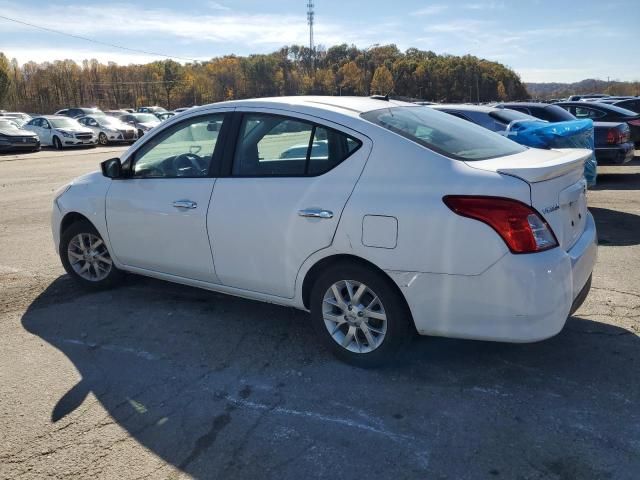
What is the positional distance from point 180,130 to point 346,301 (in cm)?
197

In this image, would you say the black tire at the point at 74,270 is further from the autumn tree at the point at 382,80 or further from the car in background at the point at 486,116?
the autumn tree at the point at 382,80

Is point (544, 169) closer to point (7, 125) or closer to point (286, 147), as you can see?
point (286, 147)

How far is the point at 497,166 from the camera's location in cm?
321

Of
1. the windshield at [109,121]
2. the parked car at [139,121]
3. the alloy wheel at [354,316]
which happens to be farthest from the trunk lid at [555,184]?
the parked car at [139,121]

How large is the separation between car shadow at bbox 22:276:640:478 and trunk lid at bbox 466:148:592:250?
872mm

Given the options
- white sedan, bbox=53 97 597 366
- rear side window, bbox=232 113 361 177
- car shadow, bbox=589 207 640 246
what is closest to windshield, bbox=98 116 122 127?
car shadow, bbox=589 207 640 246

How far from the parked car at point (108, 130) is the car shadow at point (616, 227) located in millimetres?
25442

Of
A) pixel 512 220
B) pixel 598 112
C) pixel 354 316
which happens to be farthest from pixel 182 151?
pixel 598 112

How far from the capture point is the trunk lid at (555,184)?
3.03 metres

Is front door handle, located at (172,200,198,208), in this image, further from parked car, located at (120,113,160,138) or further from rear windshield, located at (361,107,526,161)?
parked car, located at (120,113,160,138)

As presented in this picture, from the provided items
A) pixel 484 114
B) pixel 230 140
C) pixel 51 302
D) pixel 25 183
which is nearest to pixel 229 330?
pixel 230 140

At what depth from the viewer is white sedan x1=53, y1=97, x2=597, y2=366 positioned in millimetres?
2990

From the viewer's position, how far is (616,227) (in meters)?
7.19

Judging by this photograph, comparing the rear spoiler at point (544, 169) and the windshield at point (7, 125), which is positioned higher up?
the windshield at point (7, 125)
